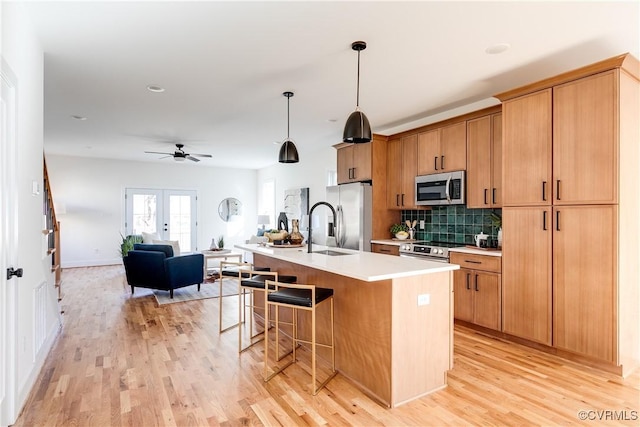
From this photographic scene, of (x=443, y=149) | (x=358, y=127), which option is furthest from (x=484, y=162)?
(x=358, y=127)

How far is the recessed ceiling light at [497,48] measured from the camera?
2.70 metres

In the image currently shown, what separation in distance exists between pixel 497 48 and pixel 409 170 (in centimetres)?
223

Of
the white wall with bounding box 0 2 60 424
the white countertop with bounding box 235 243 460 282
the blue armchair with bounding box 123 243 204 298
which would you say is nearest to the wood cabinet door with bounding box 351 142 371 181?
the white countertop with bounding box 235 243 460 282

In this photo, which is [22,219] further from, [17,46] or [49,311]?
[49,311]

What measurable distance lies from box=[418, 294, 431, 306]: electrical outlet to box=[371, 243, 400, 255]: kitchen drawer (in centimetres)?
223

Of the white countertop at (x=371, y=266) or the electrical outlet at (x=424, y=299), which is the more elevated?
the white countertop at (x=371, y=266)

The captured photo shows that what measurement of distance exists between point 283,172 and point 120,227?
4162 millimetres

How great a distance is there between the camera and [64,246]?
→ 8094 millimetres

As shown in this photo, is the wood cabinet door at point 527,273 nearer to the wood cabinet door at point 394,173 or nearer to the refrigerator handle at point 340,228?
the wood cabinet door at point 394,173

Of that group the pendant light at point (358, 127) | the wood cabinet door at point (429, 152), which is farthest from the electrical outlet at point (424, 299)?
the wood cabinet door at point (429, 152)

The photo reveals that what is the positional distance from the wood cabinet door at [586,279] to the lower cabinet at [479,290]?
546 millimetres

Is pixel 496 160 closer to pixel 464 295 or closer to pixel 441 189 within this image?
pixel 441 189

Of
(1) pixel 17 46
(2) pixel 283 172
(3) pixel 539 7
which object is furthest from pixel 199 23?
(2) pixel 283 172

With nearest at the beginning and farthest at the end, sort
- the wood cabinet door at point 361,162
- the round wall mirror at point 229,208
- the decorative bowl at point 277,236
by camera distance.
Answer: the decorative bowl at point 277,236 → the wood cabinet door at point 361,162 → the round wall mirror at point 229,208
